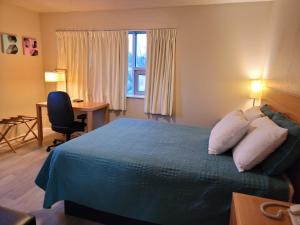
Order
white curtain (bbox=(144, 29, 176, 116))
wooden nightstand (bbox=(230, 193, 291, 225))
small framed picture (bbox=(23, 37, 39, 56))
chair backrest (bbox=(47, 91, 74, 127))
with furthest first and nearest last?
small framed picture (bbox=(23, 37, 39, 56)) → white curtain (bbox=(144, 29, 176, 116)) → chair backrest (bbox=(47, 91, 74, 127)) → wooden nightstand (bbox=(230, 193, 291, 225))

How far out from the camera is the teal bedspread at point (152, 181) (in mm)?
1521

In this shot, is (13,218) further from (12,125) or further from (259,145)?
(12,125)

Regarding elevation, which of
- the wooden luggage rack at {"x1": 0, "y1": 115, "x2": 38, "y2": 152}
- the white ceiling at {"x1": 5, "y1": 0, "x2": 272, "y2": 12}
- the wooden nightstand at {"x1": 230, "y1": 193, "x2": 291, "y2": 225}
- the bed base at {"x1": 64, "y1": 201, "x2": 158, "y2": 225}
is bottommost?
the bed base at {"x1": 64, "y1": 201, "x2": 158, "y2": 225}

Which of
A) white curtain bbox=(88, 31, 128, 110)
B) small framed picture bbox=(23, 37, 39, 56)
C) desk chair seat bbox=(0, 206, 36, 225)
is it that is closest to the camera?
desk chair seat bbox=(0, 206, 36, 225)

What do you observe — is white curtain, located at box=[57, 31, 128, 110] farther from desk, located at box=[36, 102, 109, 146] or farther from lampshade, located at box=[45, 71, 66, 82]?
desk, located at box=[36, 102, 109, 146]

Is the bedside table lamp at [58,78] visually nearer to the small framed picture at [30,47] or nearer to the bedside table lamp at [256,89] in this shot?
the small framed picture at [30,47]

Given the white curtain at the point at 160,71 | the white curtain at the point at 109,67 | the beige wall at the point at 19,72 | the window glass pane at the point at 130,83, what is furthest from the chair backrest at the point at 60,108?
the white curtain at the point at 160,71

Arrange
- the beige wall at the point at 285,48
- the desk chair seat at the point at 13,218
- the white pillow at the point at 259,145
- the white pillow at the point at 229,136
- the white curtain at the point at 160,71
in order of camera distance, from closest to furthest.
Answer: the desk chair seat at the point at 13,218, the white pillow at the point at 259,145, the white pillow at the point at 229,136, the beige wall at the point at 285,48, the white curtain at the point at 160,71

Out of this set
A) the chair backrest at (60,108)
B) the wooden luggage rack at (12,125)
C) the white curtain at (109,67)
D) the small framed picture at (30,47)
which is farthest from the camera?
the small framed picture at (30,47)

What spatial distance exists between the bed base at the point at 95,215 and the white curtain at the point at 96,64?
237 centimetres

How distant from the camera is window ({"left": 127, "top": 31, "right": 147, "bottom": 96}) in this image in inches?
159

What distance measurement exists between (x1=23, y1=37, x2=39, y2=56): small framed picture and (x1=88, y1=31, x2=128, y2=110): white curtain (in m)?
1.18

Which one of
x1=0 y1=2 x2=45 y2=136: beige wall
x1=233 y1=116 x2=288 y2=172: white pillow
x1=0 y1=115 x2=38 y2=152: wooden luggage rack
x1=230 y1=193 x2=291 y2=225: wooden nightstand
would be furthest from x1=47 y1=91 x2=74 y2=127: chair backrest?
x1=230 y1=193 x2=291 y2=225: wooden nightstand

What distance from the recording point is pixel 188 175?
1581 mm
